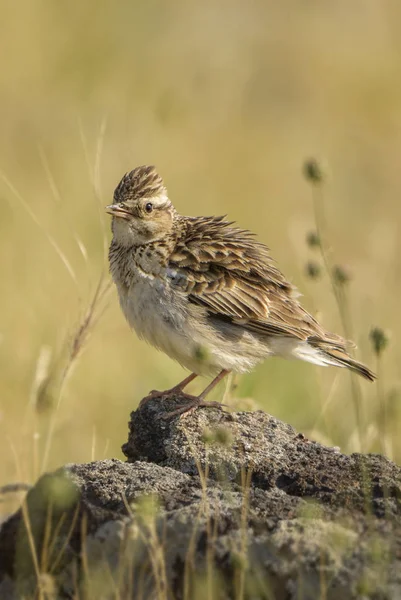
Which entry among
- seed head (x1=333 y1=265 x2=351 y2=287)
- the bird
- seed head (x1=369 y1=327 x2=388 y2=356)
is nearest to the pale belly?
the bird

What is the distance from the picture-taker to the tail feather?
24.1 feet

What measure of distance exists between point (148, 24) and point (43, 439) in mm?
12285

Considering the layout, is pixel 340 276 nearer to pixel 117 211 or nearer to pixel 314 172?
pixel 314 172

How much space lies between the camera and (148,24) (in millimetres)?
20000

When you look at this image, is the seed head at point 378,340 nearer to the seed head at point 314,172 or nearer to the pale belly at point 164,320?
the seed head at point 314,172

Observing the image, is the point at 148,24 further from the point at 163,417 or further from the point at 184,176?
the point at 163,417

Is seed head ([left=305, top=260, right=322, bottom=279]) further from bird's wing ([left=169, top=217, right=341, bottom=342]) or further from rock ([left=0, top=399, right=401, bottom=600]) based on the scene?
bird's wing ([left=169, top=217, right=341, bottom=342])

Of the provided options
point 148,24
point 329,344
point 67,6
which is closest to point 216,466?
point 329,344

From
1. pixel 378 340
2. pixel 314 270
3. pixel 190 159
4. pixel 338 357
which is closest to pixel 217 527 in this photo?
pixel 378 340

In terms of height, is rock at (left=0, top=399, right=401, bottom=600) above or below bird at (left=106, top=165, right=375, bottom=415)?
below

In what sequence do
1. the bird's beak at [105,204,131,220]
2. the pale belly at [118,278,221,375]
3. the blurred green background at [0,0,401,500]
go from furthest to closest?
the blurred green background at [0,0,401,500] → the bird's beak at [105,204,131,220] → the pale belly at [118,278,221,375]

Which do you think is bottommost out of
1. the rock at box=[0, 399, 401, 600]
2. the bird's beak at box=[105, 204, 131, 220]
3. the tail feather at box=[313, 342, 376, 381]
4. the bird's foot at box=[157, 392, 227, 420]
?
the rock at box=[0, 399, 401, 600]

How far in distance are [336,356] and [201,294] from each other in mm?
1043

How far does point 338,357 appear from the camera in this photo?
7.38 meters
